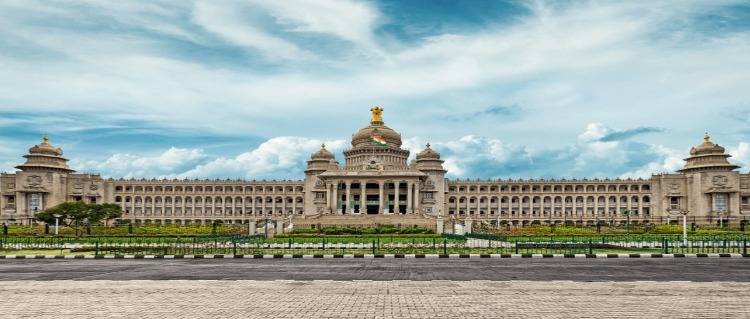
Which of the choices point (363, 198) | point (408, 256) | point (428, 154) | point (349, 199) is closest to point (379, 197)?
point (363, 198)

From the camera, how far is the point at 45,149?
110125 millimetres

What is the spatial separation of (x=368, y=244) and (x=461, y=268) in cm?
1702

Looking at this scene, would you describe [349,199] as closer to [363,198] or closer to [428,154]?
[363,198]

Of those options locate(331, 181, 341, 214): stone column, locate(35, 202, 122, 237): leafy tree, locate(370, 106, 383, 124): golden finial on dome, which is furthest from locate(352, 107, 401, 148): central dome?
locate(35, 202, 122, 237): leafy tree

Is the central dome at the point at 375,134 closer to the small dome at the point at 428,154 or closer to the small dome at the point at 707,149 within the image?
the small dome at the point at 428,154

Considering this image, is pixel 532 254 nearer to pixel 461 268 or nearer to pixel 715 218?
pixel 461 268

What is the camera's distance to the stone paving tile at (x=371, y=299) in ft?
45.8

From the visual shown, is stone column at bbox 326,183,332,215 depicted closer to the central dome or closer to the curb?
the central dome

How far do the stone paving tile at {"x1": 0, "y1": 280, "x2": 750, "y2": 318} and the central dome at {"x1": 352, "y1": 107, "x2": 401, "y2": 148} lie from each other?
304ft

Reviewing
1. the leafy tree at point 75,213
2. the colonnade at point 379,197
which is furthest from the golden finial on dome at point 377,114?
the leafy tree at point 75,213

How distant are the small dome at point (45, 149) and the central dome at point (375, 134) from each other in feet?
173

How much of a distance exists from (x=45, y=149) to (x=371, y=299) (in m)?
110

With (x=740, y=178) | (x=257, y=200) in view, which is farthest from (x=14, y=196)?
(x=740, y=178)

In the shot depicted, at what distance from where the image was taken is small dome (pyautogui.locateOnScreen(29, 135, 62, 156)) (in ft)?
358
